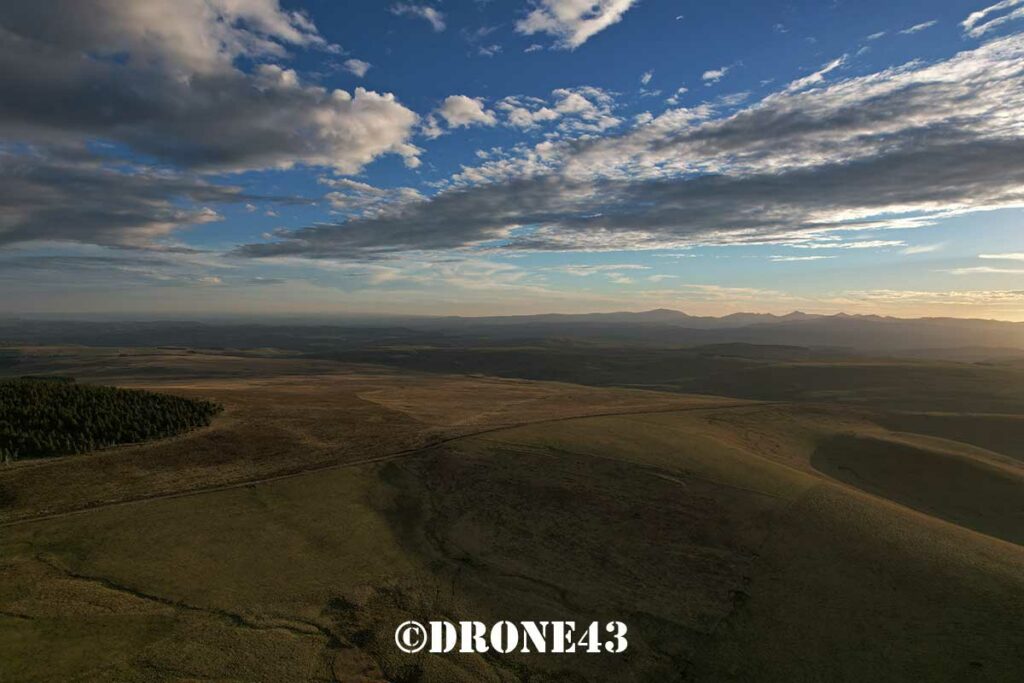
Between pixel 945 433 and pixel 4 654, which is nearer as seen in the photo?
pixel 4 654

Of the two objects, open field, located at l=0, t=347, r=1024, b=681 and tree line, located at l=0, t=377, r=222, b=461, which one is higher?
tree line, located at l=0, t=377, r=222, b=461

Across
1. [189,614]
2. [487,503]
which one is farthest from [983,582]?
[189,614]

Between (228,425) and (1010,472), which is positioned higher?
(228,425)

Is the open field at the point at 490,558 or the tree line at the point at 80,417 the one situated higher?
the tree line at the point at 80,417

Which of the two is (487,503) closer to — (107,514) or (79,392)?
(107,514)

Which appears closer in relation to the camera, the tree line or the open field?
the open field
